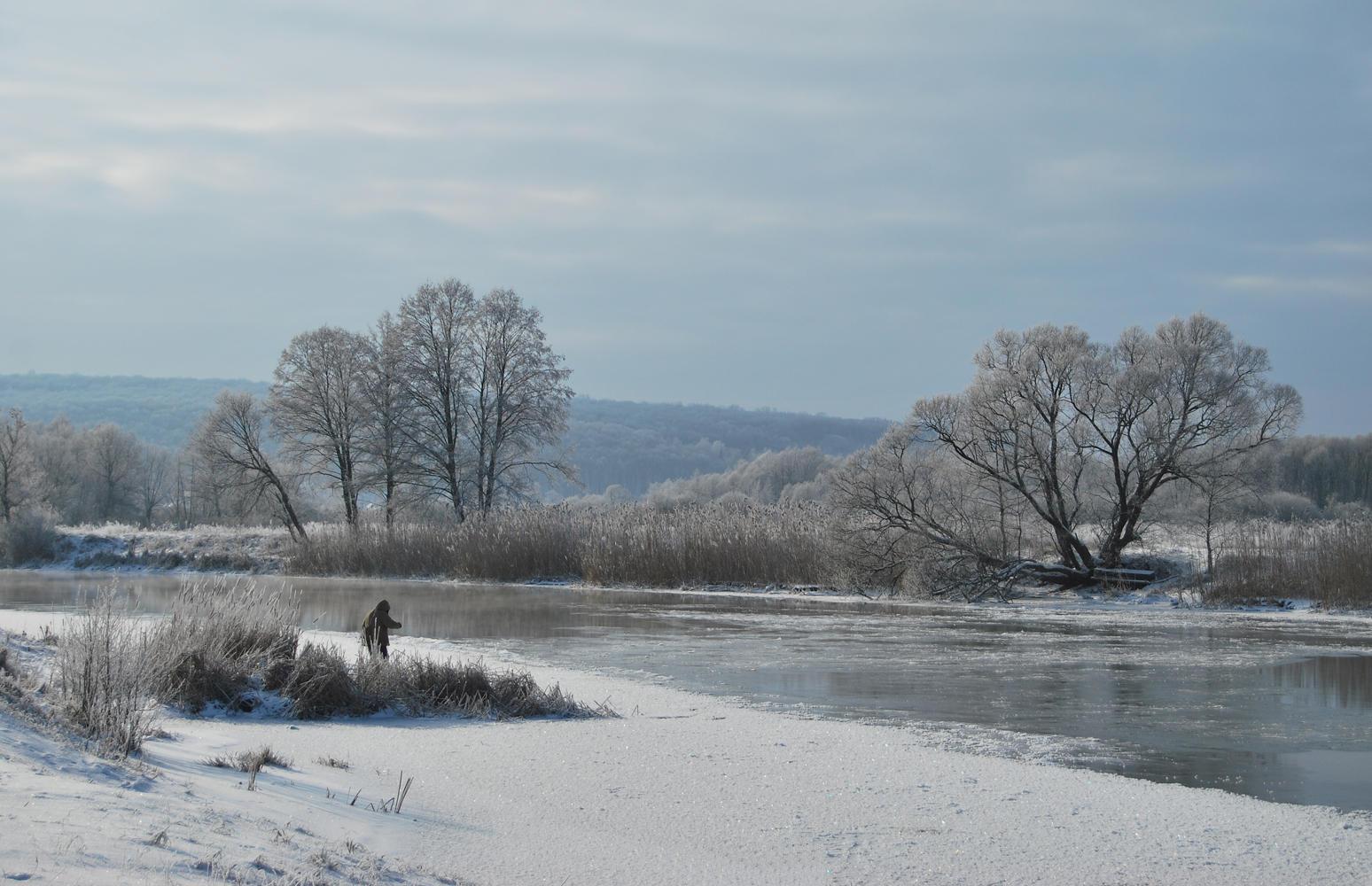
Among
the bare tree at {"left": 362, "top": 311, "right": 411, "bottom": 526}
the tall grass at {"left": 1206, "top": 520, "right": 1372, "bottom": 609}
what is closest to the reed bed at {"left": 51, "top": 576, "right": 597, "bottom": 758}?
the tall grass at {"left": 1206, "top": 520, "right": 1372, "bottom": 609}

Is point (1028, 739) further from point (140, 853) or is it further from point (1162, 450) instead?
point (1162, 450)

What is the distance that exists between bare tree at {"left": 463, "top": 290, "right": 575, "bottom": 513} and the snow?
31.5m

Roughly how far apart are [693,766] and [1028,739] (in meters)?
2.98

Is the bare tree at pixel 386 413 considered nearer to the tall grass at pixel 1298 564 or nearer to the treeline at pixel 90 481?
the treeline at pixel 90 481

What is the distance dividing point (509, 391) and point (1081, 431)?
22653mm

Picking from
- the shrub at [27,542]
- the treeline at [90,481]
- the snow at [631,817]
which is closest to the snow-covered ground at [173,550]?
the shrub at [27,542]

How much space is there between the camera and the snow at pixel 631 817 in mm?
3746

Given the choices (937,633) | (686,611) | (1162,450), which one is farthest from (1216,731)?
(1162,450)

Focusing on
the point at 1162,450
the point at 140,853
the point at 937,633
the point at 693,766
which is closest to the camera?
the point at 140,853

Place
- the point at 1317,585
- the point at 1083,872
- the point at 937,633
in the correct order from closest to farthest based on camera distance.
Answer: the point at 1083,872
the point at 937,633
the point at 1317,585

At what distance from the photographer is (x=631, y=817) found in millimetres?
5348

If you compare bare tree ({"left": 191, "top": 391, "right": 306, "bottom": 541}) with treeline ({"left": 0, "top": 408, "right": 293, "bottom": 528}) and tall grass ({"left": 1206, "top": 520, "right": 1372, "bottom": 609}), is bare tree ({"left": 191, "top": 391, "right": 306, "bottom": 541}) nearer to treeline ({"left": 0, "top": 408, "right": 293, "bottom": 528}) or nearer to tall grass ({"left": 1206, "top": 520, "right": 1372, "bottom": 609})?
treeline ({"left": 0, "top": 408, "right": 293, "bottom": 528})

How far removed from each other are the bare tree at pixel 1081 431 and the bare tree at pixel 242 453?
86.8 feet

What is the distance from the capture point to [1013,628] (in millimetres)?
16766
